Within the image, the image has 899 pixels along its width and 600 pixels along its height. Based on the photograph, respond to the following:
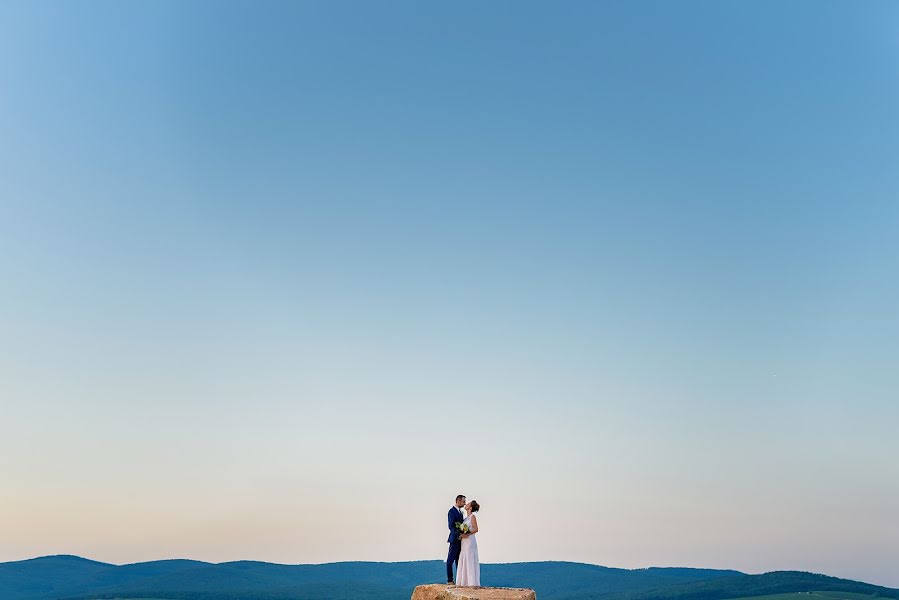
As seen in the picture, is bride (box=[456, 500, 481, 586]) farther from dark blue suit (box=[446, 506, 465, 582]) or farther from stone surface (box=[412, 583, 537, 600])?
stone surface (box=[412, 583, 537, 600])

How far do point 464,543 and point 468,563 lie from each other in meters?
0.75

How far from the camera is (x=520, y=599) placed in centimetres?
2798

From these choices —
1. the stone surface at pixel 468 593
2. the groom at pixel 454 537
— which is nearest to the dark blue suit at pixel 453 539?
the groom at pixel 454 537

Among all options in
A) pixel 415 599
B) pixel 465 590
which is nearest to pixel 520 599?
pixel 465 590

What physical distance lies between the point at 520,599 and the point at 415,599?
3.99 metres

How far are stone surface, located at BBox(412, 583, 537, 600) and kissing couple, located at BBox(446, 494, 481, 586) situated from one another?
210 cm

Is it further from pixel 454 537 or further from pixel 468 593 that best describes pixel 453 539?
pixel 468 593

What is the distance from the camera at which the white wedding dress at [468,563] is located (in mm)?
32750

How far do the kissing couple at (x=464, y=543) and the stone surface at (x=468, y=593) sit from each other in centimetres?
210

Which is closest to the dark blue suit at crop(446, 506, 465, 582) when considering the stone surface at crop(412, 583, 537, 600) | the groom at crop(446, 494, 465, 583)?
the groom at crop(446, 494, 465, 583)

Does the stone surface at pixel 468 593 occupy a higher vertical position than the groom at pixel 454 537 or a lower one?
lower

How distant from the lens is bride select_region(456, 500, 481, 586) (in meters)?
32.5

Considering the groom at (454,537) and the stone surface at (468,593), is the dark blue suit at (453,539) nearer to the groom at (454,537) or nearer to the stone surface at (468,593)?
the groom at (454,537)

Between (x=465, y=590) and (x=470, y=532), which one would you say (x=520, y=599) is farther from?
(x=470, y=532)
